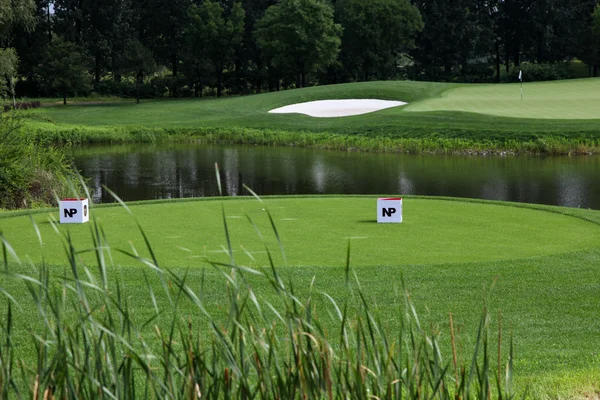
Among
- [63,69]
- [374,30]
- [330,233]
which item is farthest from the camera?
[374,30]

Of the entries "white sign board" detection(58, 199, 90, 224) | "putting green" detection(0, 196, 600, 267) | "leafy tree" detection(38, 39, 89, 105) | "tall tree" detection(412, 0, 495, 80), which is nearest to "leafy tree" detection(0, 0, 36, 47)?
"putting green" detection(0, 196, 600, 267)

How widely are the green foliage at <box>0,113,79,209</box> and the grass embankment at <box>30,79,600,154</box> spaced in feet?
26.4

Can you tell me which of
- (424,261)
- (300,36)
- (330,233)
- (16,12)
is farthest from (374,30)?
(424,261)

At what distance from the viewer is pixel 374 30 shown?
2376 inches

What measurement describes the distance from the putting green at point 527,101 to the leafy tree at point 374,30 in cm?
1698

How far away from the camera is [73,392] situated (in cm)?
322

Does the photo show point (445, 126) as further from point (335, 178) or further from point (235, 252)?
point (235, 252)

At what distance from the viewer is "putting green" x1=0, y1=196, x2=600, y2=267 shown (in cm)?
880

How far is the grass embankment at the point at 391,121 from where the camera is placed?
3023 cm

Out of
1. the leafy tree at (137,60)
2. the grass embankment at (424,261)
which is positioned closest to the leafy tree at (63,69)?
the leafy tree at (137,60)

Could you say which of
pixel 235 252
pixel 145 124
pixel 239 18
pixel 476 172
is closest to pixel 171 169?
pixel 476 172

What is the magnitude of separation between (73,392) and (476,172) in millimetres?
22946

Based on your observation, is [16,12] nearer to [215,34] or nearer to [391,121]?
[391,121]

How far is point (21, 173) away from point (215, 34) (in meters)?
42.1
